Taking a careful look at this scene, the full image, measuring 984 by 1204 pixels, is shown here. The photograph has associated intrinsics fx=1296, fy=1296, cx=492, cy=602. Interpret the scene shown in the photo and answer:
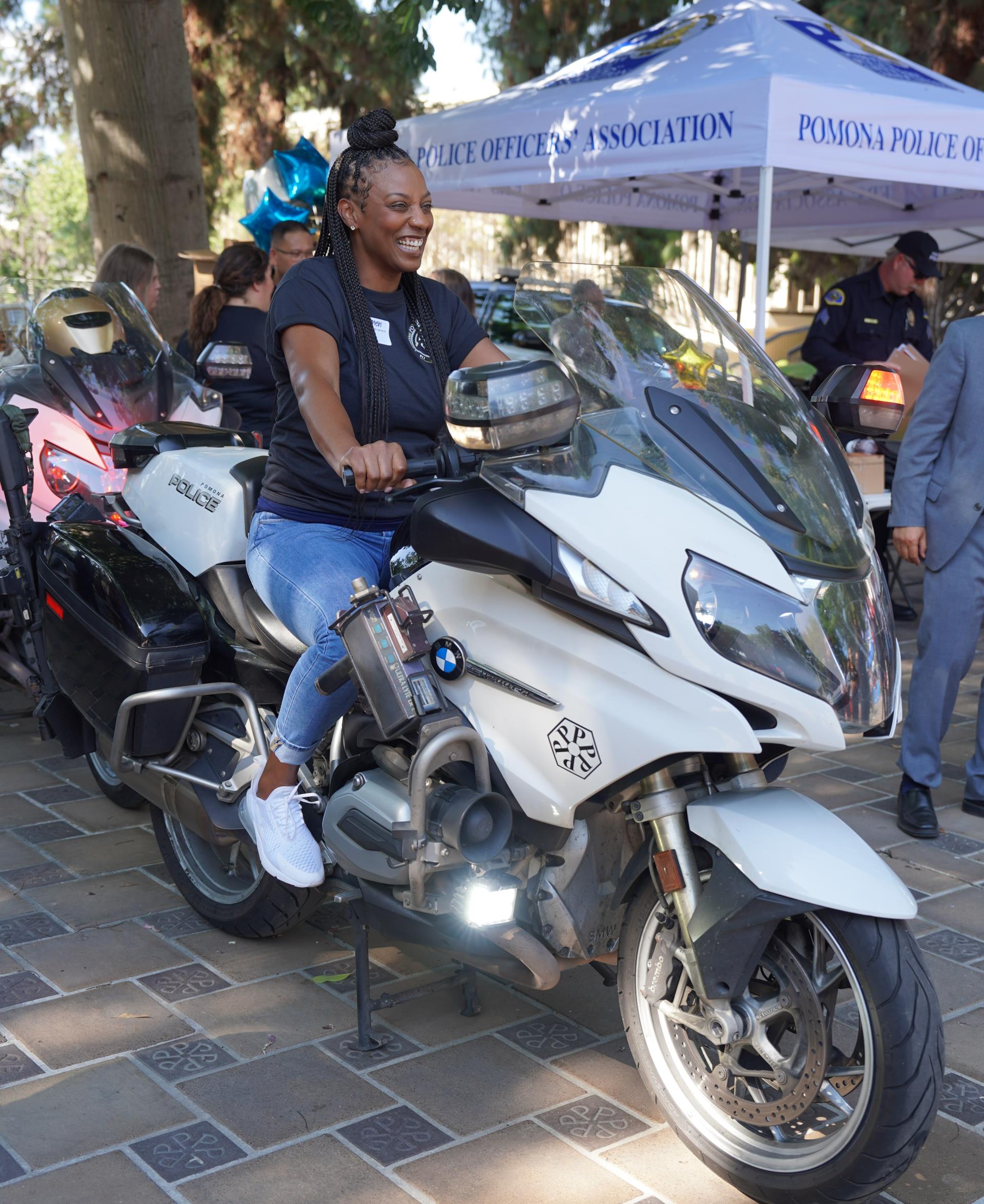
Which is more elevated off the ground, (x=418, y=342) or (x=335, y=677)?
(x=418, y=342)

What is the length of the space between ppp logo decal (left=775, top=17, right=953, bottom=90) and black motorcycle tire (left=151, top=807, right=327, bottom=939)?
5.21 metres

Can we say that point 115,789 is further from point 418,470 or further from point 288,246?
point 288,246

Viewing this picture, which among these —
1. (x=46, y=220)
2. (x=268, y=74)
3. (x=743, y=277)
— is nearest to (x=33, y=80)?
(x=268, y=74)

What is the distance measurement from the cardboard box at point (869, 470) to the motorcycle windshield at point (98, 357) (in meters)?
3.25

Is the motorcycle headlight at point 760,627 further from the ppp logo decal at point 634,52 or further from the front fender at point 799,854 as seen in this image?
the ppp logo decal at point 634,52

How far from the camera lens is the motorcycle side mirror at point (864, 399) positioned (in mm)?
2545

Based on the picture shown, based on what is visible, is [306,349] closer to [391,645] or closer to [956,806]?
[391,645]

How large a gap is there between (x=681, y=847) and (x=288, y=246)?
15.7ft

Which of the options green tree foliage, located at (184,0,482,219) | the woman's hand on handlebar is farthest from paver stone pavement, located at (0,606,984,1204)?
green tree foliage, located at (184,0,482,219)

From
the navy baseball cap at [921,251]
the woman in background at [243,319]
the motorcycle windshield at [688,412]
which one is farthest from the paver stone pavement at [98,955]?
the navy baseball cap at [921,251]

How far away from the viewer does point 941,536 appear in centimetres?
435

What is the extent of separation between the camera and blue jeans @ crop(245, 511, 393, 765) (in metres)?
2.78

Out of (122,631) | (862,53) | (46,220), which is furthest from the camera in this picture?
(46,220)

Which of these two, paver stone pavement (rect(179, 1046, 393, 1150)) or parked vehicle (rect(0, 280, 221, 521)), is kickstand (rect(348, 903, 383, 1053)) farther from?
parked vehicle (rect(0, 280, 221, 521))
